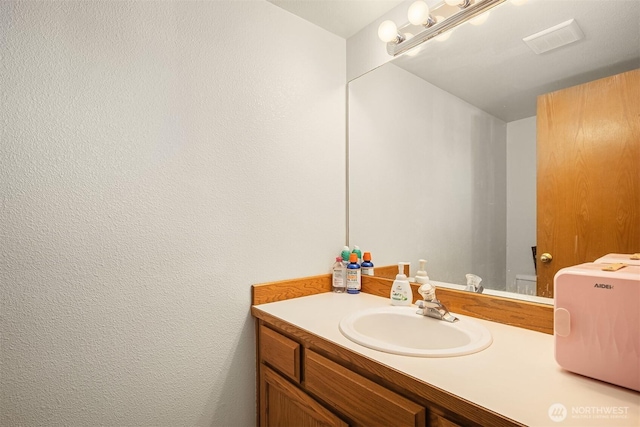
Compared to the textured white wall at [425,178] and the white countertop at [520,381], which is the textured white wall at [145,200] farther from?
the white countertop at [520,381]

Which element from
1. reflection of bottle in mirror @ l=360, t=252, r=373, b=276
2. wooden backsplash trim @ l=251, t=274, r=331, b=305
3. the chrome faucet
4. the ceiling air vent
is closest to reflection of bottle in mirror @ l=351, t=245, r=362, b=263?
reflection of bottle in mirror @ l=360, t=252, r=373, b=276

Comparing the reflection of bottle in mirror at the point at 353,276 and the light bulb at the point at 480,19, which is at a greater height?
the light bulb at the point at 480,19

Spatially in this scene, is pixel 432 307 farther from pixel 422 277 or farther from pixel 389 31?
pixel 389 31

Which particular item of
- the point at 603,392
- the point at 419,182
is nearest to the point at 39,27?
the point at 419,182

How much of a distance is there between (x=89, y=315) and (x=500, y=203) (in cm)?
141

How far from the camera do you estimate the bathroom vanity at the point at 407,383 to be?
0.61 m

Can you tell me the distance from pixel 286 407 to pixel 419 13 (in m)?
1.56

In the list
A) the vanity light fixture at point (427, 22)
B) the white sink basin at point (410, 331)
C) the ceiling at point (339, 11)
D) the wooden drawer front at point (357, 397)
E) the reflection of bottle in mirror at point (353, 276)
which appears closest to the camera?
the wooden drawer front at point (357, 397)

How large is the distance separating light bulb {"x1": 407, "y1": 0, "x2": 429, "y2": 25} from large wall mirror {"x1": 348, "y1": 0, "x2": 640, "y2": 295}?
131 millimetres

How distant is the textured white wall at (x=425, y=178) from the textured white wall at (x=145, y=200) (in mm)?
306

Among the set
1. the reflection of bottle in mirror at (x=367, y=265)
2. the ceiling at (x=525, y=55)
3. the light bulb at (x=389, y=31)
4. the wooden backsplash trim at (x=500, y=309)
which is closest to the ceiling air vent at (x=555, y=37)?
the ceiling at (x=525, y=55)

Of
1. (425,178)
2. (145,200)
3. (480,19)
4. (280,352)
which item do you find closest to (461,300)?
(425,178)

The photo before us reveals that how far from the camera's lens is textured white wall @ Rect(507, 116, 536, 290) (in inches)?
42.0

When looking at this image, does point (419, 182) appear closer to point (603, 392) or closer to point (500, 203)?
point (500, 203)
